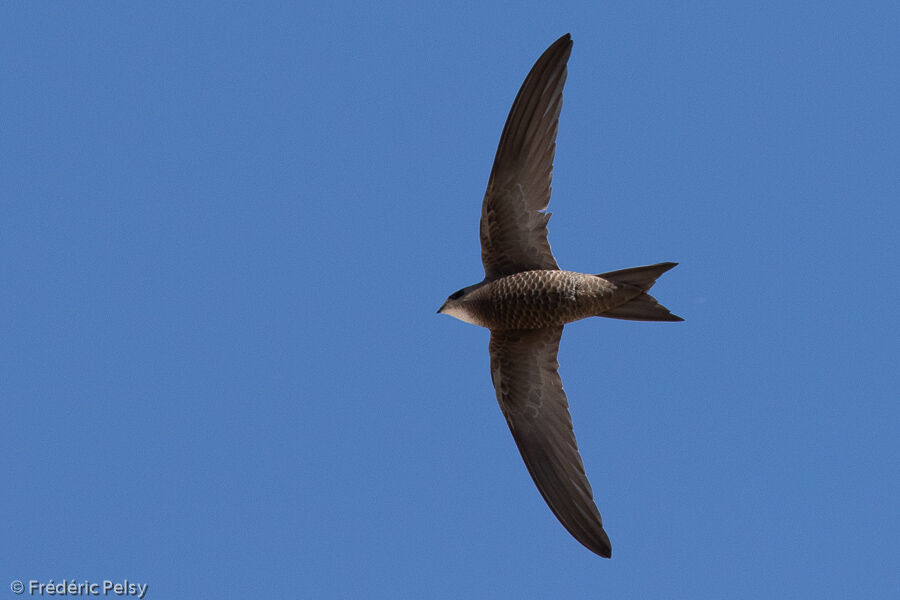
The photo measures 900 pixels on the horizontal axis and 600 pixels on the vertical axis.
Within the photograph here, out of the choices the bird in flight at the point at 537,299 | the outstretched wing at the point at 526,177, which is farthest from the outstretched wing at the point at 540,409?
A: the outstretched wing at the point at 526,177

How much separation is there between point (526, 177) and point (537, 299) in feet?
2.29

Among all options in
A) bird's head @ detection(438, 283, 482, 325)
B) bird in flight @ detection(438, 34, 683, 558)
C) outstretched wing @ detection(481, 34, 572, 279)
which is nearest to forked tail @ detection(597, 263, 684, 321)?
bird in flight @ detection(438, 34, 683, 558)

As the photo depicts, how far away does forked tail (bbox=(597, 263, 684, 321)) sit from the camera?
4.37 metres

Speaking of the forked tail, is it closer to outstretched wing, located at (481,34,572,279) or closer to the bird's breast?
the bird's breast

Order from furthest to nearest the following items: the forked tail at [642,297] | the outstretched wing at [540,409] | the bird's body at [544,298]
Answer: the outstretched wing at [540,409] < the bird's body at [544,298] < the forked tail at [642,297]

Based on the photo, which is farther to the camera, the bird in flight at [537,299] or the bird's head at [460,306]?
the bird's head at [460,306]

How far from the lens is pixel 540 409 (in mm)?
4902

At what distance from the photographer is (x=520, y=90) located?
4.48 meters

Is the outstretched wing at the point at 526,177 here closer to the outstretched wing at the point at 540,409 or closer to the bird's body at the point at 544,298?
the bird's body at the point at 544,298

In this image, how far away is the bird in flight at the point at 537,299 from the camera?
4.47 m

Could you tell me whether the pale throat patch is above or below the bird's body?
above

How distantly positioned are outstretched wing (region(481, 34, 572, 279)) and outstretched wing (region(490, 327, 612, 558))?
18.6 inches

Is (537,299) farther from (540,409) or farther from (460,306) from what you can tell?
(540,409)

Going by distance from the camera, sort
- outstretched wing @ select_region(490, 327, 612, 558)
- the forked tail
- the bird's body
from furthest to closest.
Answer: outstretched wing @ select_region(490, 327, 612, 558) → the bird's body → the forked tail
